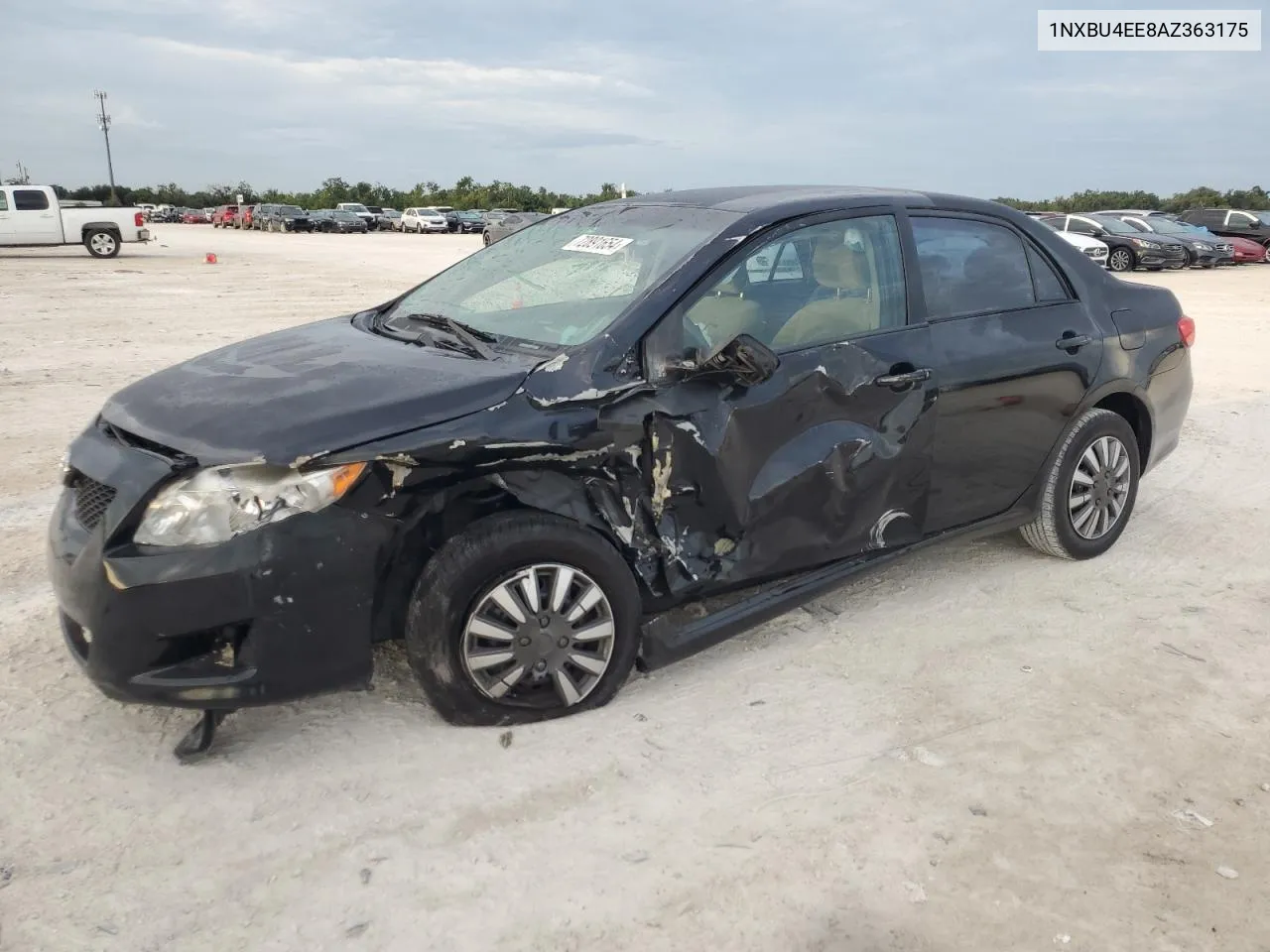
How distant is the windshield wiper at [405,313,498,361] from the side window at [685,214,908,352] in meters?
0.69

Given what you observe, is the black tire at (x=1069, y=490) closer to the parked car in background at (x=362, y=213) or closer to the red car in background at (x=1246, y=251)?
the red car in background at (x=1246, y=251)

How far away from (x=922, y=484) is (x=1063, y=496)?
97cm

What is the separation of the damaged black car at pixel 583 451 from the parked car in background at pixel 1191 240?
23826 mm

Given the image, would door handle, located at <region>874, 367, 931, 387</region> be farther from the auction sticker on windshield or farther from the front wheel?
the front wheel

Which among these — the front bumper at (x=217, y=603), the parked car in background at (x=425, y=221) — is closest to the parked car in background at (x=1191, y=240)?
the front bumper at (x=217, y=603)

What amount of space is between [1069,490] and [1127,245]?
73.6ft

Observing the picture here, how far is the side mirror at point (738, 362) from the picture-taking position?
125 inches

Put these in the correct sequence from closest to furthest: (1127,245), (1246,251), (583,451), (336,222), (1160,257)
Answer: (583,451)
(1127,245)
(1160,257)
(1246,251)
(336,222)

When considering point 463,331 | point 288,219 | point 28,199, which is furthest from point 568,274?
point 288,219

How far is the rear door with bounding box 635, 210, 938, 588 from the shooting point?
3.27 m

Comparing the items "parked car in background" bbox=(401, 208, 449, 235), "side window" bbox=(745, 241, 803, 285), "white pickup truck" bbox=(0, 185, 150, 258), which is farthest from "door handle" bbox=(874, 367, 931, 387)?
"parked car in background" bbox=(401, 208, 449, 235)

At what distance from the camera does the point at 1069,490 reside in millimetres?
4438

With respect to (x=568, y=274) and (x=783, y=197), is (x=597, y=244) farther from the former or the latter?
(x=783, y=197)

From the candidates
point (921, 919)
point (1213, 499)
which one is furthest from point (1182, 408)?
point (921, 919)
